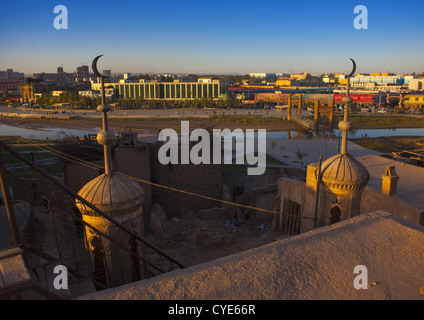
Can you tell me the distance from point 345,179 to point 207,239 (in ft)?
20.4

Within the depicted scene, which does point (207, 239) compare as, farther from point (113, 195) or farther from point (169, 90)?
point (169, 90)

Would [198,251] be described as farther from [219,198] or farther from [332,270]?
[332,270]

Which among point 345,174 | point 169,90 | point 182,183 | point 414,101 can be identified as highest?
point 169,90

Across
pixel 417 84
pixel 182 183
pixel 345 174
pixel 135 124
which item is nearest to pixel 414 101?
pixel 417 84

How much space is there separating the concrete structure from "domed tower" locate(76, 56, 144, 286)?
1770 millimetres

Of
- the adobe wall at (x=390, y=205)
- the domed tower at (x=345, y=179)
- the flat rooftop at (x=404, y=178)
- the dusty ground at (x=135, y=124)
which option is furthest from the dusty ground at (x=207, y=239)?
the dusty ground at (x=135, y=124)

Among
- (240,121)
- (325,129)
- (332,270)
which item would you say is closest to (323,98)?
(240,121)

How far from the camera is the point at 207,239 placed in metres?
12.6

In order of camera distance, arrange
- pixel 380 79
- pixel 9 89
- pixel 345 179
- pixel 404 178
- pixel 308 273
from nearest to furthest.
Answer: pixel 308 273, pixel 345 179, pixel 404 178, pixel 9 89, pixel 380 79

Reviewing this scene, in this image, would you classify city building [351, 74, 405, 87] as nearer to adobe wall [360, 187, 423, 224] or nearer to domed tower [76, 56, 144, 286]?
adobe wall [360, 187, 423, 224]

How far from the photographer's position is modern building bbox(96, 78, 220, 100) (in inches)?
3750

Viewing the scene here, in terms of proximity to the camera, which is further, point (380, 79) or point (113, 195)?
point (380, 79)

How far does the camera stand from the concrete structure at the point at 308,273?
4547 mm

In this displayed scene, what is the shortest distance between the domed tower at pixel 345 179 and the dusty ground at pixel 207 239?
462 centimetres
